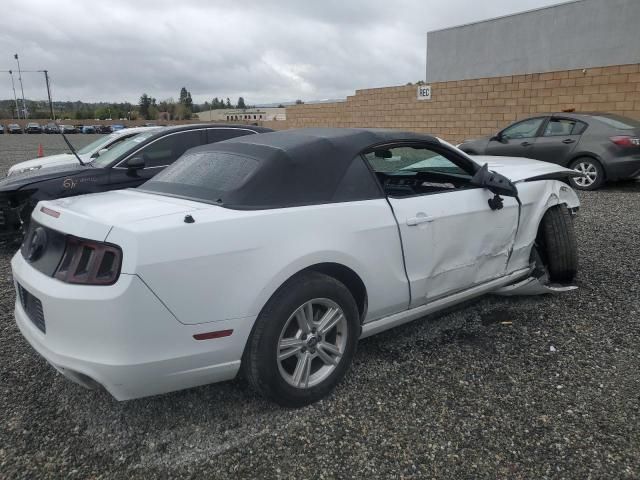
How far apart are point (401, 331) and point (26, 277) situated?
241cm

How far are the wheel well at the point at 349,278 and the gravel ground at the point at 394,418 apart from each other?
45cm

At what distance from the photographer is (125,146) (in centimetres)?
653

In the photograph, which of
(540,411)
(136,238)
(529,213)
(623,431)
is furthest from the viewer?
(529,213)

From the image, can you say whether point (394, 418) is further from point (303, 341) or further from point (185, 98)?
point (185, 98)

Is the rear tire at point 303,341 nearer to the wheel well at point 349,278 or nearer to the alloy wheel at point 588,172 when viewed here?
the wheel well at point 349,278

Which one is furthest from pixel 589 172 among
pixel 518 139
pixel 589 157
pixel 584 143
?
pixel 518 139

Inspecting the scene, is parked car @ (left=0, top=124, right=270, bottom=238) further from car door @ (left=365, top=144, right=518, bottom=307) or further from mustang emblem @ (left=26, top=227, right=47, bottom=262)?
car door @ (left=365, top=144, right=518, bottom=307)

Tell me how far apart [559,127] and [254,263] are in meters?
9.12

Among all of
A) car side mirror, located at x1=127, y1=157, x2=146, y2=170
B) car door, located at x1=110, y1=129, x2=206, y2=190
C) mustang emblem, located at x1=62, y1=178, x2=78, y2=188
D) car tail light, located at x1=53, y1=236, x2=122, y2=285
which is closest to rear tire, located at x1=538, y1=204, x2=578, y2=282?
car tail light, located at x1=53, y1=236, x2=122, y2=285

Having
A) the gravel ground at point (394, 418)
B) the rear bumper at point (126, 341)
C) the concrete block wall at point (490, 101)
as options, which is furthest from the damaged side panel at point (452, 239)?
the concrete block wall at point (490, 101)

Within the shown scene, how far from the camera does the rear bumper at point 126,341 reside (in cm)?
216

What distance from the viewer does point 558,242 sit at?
4.16 meters

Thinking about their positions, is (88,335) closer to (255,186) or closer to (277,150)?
(255,186)

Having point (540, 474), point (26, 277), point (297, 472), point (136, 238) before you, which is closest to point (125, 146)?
point (26, 277)
